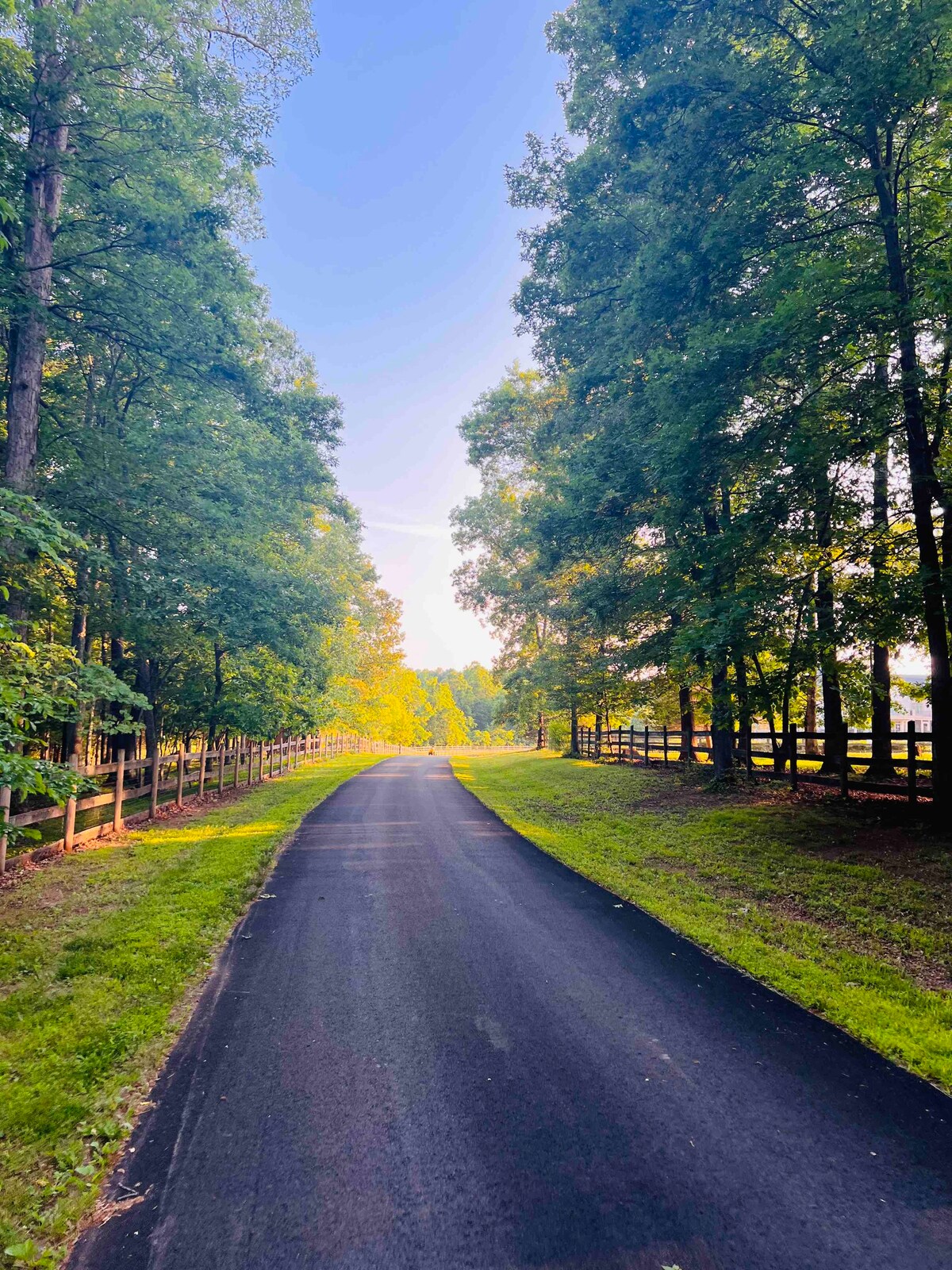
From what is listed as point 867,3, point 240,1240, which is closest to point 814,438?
point 867,3

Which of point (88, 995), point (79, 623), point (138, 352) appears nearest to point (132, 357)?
point (138, 352)

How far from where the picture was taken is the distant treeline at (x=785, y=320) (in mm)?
7797

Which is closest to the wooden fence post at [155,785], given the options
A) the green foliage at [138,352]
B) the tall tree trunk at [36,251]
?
the green foliage at [138,352]

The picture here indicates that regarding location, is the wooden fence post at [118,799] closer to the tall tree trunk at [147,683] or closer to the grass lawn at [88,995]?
the grass lawn at [88,995]

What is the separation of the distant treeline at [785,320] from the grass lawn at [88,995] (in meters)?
7.83

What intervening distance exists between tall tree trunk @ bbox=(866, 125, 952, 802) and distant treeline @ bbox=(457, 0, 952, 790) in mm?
36

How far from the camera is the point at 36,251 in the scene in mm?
9180

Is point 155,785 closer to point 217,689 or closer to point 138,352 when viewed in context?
point 217,689

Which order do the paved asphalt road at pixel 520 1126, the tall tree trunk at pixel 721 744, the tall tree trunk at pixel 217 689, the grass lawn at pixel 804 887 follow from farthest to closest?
the tall tree trunk at pixel 217 689, the tall tree trunk at pixel 721 744, the grass lawn at pixel 804 887, the paved asphalt road at pixel 520 1126

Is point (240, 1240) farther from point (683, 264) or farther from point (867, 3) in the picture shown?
point (867, 3)

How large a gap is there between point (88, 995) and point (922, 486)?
11.3 meters

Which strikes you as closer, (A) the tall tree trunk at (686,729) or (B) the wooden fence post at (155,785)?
(B) the wooden fence post at (155,785)

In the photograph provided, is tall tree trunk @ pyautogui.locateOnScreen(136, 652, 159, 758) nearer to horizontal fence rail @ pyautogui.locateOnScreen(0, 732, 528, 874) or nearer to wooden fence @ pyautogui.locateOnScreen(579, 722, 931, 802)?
horizontal fence rail @ pyautogui.locateOnScreen(0, 732, 528, 874)

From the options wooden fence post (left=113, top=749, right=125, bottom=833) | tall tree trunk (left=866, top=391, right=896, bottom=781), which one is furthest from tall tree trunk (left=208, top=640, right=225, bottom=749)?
tall tree trunk (left=866, top=391, right=896, bottom=781)
